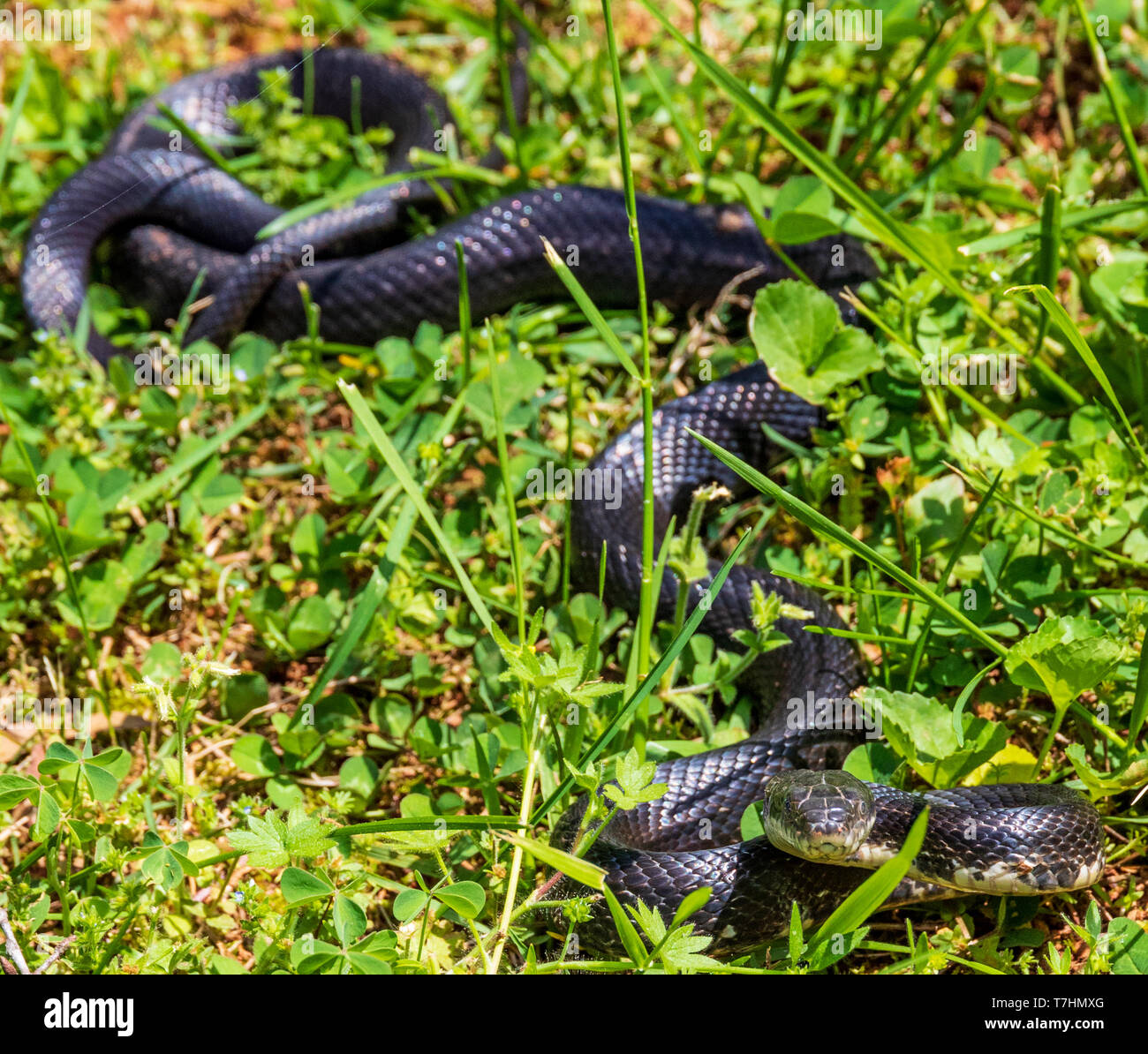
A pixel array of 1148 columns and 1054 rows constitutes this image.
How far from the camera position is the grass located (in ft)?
10.5

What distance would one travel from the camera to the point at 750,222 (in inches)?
212

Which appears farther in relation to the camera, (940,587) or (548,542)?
(548,542)

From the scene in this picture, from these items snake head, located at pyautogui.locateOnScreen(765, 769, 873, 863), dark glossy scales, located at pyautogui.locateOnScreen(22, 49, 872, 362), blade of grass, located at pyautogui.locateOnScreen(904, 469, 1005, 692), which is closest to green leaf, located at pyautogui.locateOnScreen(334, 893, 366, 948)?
snake head, located at pyautogui.locateOnScreen(765, 769, 873, 863)

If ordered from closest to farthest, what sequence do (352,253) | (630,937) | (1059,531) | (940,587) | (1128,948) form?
(630,937), (1128,948), (940,587), (1059,531), (352,253)

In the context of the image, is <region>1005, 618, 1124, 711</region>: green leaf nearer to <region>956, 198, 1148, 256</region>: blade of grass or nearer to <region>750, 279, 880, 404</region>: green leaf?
<region>750, 279, 880, 404</region>: green leaf

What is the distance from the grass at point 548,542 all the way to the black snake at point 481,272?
168 millimetres

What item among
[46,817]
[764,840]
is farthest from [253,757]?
[764,840]

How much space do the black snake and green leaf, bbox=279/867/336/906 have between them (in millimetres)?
1082

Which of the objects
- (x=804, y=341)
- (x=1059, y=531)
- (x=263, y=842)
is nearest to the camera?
(x=263, y=842)

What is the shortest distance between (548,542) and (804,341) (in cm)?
130

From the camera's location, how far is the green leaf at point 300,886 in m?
2.98

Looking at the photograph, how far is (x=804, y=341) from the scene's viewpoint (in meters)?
4.16

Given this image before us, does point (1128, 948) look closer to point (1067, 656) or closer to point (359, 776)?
point (1067, 656)

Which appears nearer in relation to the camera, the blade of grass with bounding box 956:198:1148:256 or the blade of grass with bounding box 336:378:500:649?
the blade of grass with bounding box 336:378:500:649
